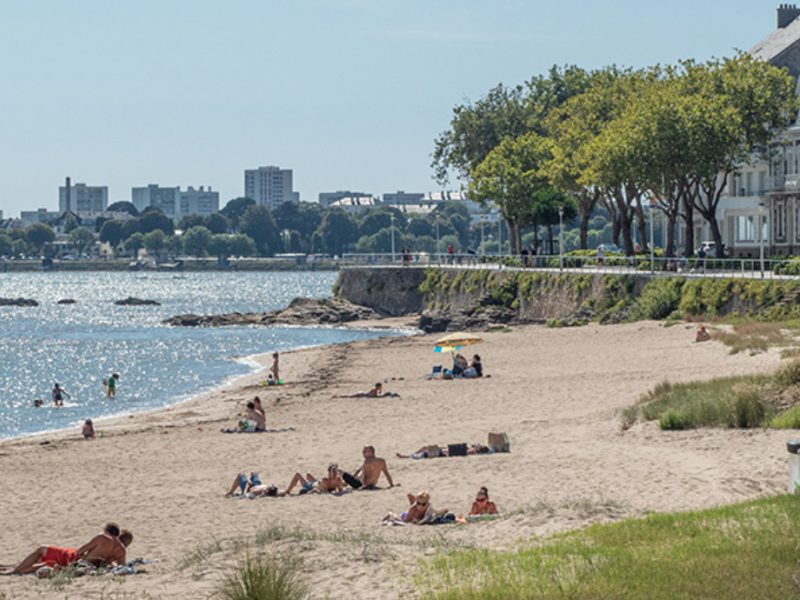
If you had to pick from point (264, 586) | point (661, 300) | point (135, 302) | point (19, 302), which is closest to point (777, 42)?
point (661, 300)

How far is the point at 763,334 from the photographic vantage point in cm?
3325

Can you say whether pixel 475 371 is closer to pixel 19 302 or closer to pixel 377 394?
pixel 377 394

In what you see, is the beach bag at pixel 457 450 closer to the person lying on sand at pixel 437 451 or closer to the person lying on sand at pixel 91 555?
the person lying on sand at pixel 437 451

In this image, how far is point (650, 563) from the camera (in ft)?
37.4

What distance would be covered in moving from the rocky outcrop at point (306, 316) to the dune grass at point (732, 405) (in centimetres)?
5787

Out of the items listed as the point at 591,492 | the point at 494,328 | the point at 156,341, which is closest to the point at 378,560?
the point at 591,492

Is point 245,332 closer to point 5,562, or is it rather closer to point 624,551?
point 5,562

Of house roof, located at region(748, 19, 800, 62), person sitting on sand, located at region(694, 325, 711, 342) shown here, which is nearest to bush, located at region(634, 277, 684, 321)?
person sitting on sand, located at region(694, 325, 711, 342)

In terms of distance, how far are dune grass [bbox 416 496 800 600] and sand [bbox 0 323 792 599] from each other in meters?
0.76

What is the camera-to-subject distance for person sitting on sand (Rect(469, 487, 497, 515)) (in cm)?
1598

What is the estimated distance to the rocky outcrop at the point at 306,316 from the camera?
81250 millimetres

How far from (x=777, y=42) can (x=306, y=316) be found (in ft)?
112

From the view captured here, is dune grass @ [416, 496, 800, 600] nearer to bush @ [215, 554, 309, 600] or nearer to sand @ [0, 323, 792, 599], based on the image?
sand @ [0, 323, 792, 599]

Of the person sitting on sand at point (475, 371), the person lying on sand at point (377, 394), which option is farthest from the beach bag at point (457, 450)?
the person sitting on sand at point (475, 371)
